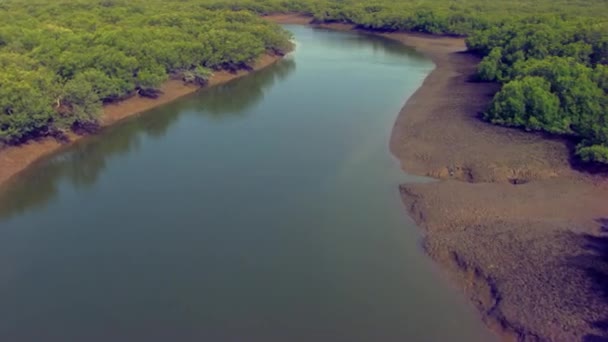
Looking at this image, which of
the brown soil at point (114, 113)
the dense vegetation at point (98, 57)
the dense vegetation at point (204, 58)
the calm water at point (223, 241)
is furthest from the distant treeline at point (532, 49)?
the brown soil at point (114, 113)

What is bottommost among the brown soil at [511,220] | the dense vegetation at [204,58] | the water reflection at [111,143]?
the brown soil at [511,220]

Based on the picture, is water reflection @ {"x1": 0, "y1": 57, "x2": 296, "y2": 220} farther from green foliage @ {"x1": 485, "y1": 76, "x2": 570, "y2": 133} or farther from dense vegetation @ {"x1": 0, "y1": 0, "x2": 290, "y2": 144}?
green foliage @ {"x1": 485, "y1": 76, "x2": 570, "y2": 133}

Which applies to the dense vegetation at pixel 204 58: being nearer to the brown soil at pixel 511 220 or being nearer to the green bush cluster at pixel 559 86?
the green bush cluster at pixel 559 86

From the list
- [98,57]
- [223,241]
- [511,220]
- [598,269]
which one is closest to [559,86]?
[511,220]

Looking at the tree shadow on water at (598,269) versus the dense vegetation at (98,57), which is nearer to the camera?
the tree shadow on water at (598,269)

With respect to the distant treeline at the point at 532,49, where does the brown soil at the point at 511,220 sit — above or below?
below

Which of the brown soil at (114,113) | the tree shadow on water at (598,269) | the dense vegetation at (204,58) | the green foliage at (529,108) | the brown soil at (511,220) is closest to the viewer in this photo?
the tree shadow on water at (598,269)

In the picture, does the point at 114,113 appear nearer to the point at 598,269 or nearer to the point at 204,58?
the point at 204,58
